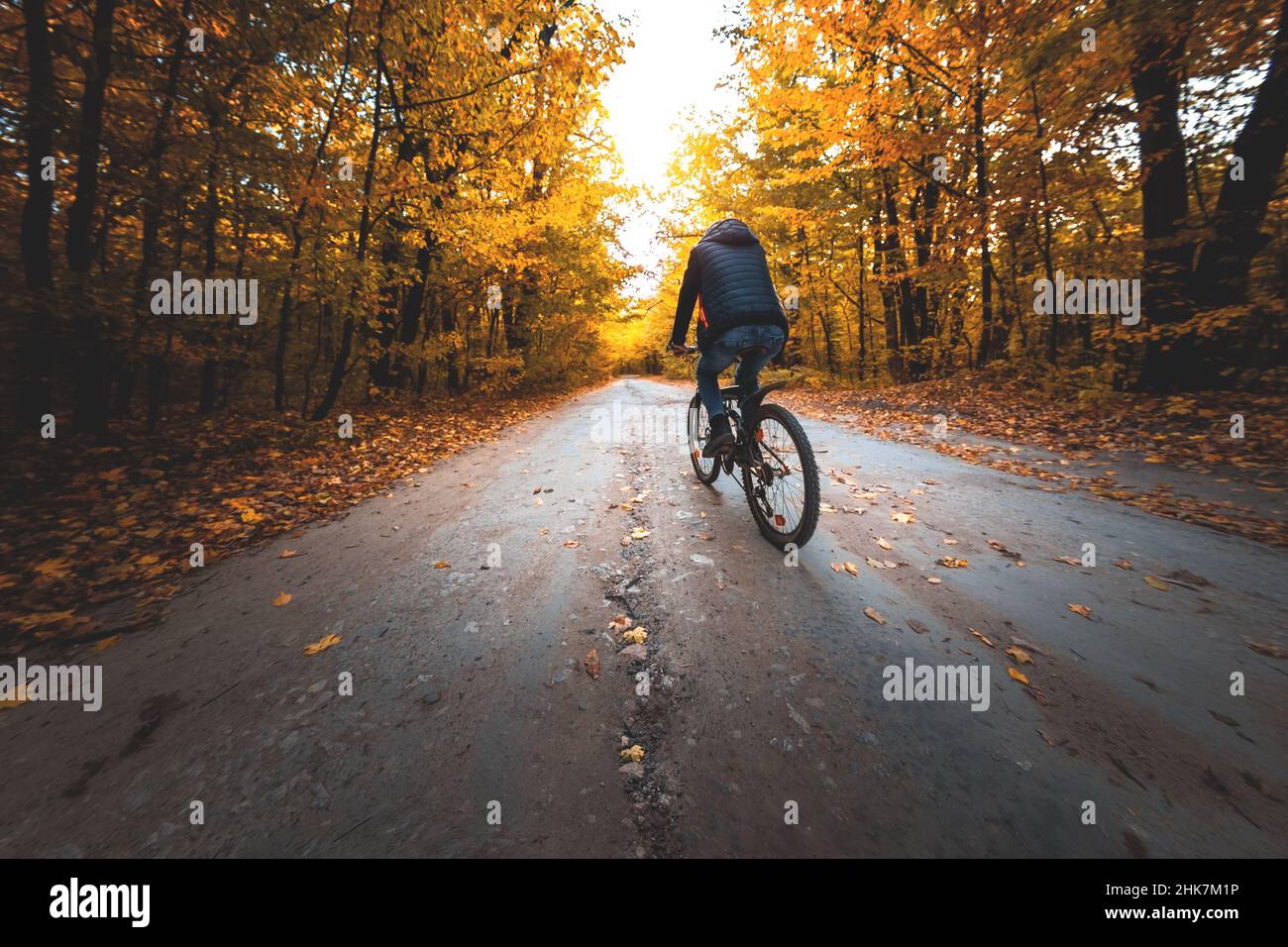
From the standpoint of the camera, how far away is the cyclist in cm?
353

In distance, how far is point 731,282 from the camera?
140 inches

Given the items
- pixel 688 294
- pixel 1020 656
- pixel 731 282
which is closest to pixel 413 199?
pixel 688 294

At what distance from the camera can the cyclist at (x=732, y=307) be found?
353 cm

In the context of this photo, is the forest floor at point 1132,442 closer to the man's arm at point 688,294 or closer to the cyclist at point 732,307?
the cyclist at point 732,307

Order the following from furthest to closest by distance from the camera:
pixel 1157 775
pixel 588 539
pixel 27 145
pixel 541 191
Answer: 1. pixel 541 191
2. pixel 27 145
3. pixel 588 539
4. pixel 1157 775

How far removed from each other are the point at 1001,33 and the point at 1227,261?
4941 millimetres

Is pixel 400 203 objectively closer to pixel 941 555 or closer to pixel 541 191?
pixel 541 191

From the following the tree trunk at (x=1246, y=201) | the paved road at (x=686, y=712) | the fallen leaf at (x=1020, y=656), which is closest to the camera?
the paved road at (x=686, y=712)

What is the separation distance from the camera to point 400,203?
27.2ft

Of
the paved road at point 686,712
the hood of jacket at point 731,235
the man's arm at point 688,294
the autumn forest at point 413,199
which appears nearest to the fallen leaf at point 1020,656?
the paved road at point 686,712

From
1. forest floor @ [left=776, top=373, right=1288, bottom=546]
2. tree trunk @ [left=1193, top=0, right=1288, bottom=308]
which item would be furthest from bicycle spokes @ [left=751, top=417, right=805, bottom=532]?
tree trunk @ [left=1193, top=0, right=1288, bottom=308]

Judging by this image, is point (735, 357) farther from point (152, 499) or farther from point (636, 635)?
point (152, 499)
